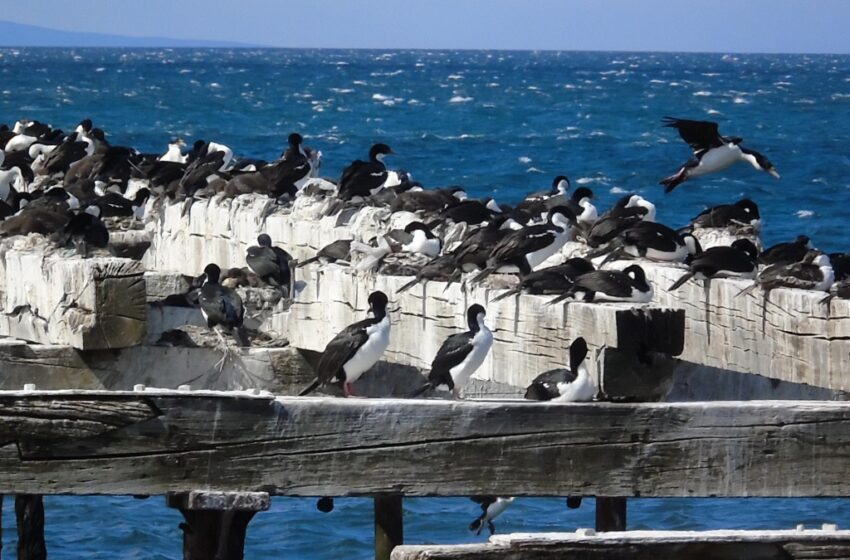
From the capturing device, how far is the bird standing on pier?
11.2m

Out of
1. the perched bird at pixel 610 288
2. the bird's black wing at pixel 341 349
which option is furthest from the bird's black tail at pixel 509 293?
the bird's black wing at pixel 341 349

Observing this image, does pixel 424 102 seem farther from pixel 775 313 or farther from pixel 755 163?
pixel 775 313

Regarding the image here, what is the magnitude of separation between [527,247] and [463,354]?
1.87m

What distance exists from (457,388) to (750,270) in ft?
7.29

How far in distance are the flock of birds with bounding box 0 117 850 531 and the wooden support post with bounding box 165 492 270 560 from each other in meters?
2.33

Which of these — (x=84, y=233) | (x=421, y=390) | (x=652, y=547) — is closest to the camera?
(x=652, y=547)

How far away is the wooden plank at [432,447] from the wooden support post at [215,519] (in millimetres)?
38

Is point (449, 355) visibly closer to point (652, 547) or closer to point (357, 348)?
point (357, 348)

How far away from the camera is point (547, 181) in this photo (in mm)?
42969

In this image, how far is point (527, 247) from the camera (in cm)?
1141

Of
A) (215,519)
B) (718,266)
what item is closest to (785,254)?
(718,266)

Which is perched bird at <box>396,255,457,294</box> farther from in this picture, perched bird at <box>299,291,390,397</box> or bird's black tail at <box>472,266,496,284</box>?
perched bird at <box>299,291,390,397</box>

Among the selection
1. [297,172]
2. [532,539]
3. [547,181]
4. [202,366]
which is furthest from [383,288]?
[547,181]

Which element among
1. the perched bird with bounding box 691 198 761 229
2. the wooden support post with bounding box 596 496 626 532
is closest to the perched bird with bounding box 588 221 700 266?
the perched bird with bounding box 691 198 761 229
